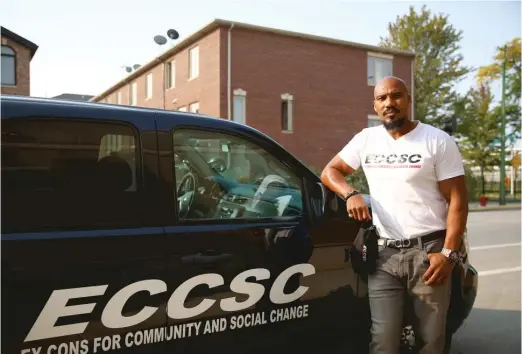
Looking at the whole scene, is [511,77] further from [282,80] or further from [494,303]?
[494,303]

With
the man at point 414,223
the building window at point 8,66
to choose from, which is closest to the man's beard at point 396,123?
the man at point 414,223

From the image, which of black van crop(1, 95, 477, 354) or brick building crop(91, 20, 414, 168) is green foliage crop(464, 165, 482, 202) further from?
black van crop(1, 95, 477, 354)

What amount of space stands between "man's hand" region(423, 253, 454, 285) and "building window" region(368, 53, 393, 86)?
24.1 meters

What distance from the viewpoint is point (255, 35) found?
70.4 feet

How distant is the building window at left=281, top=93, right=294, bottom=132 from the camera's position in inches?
901

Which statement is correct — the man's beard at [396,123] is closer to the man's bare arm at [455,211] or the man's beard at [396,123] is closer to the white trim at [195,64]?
the man's bare arm at [455,211]

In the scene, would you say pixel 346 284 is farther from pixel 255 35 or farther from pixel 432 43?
pixel 432 43

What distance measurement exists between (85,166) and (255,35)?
20305 mm

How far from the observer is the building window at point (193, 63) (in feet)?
74.5

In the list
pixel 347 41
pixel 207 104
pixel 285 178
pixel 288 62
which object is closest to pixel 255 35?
pixel 288 62

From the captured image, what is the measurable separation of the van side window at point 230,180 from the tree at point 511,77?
92.6ft

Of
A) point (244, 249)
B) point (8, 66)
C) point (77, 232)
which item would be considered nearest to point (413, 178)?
point (244, 249)

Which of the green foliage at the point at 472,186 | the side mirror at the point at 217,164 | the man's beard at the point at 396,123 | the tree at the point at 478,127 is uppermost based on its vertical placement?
the tree at the point at 478,127

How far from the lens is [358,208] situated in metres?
2.65
